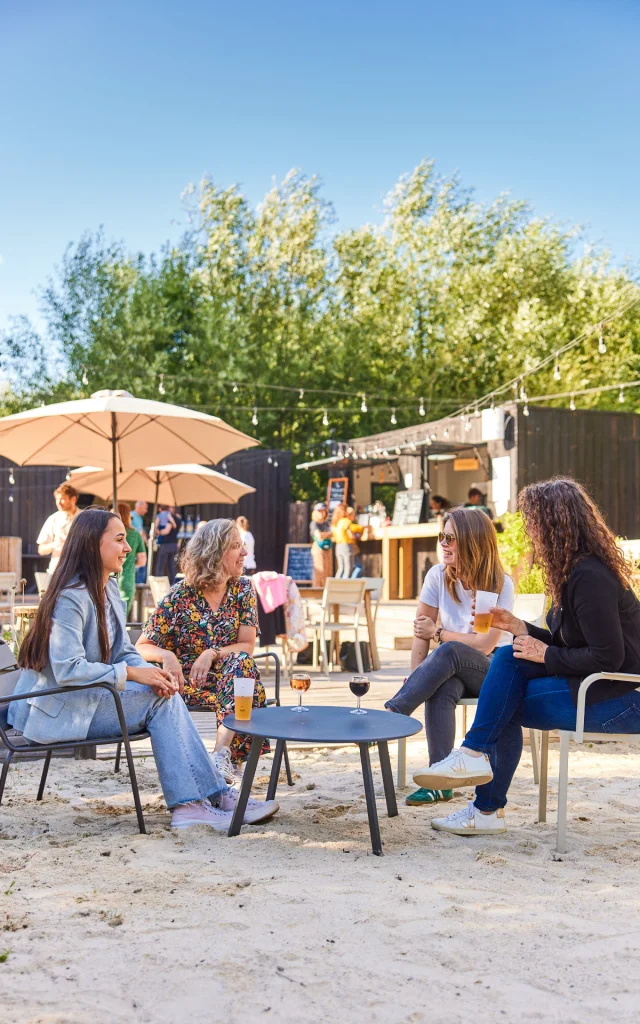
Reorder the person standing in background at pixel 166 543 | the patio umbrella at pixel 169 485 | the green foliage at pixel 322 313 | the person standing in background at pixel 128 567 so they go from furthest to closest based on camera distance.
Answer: the green foliage at pixel 322 313 → the person standing in background at pixel 166 543 → the patio umbrella at pixel 169 485 → the person standing in background at pixel 128 567

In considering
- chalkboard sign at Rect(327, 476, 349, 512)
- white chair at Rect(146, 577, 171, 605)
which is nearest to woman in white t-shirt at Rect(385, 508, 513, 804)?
white chair at Rect(146, 577, 171, 605)

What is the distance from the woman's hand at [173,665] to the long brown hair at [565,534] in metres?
1.33

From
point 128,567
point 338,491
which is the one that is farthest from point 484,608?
point 338,491

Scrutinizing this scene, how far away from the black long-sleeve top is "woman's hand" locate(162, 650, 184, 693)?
1300mm

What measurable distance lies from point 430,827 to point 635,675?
916 mm

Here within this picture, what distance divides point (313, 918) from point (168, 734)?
0.99m

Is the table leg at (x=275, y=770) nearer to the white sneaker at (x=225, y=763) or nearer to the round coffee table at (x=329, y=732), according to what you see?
the round coffee table at (x=329, y=732)

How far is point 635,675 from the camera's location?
2.96m

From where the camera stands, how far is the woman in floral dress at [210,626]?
3799mm

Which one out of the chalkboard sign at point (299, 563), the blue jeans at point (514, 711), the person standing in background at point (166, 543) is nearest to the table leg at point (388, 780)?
the blue jeans at point (514, 711)

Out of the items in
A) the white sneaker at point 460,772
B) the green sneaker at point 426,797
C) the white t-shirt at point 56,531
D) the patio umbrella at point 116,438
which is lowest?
the green sneaker at point 426,797

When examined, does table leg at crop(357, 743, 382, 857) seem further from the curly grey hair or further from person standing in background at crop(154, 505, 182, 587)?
person standing in background at crop(154, 505, 182, 587)

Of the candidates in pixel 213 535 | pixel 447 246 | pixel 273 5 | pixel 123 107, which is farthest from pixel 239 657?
pixel 447 246

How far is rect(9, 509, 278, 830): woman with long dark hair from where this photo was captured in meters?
3.16
